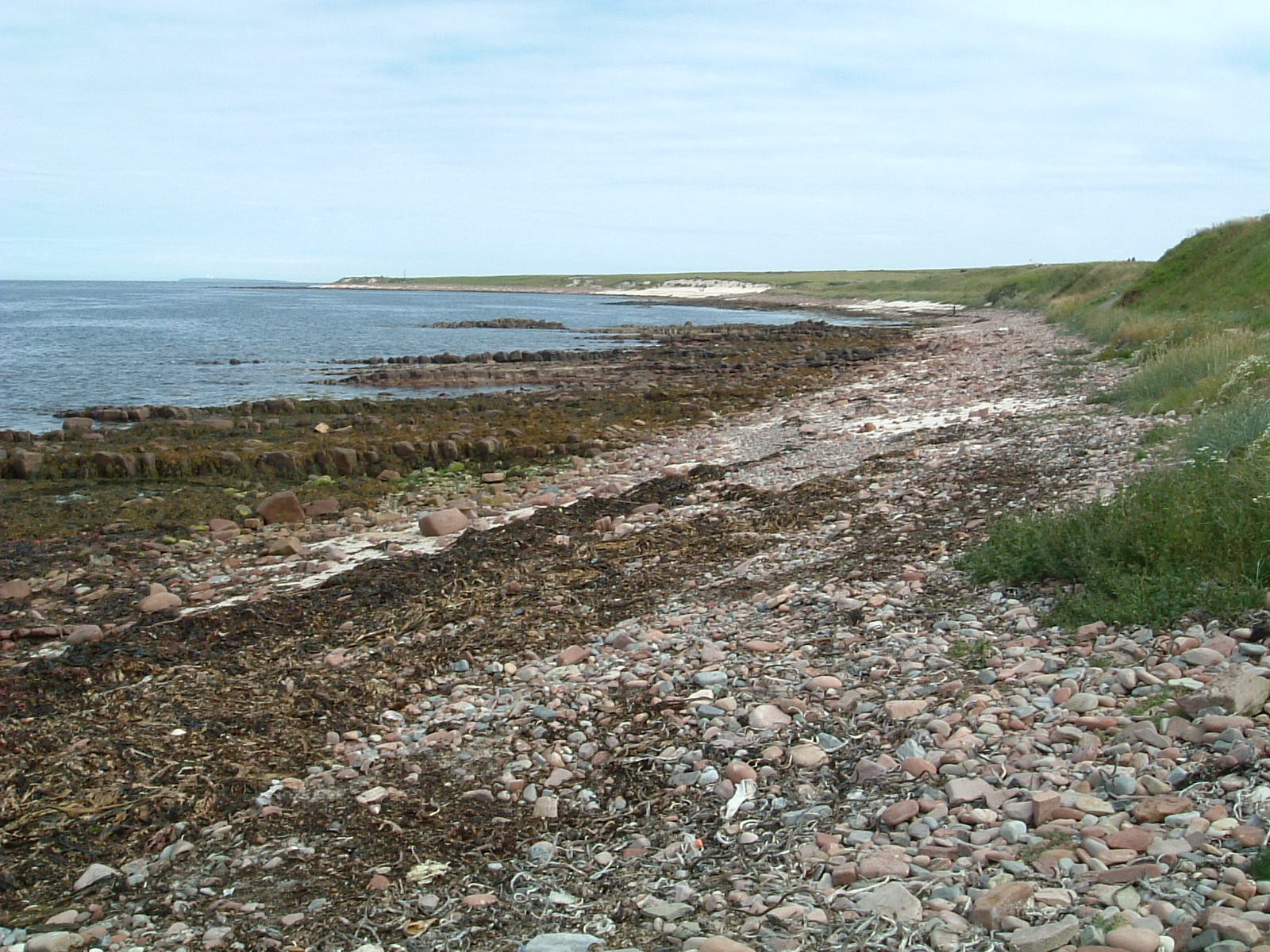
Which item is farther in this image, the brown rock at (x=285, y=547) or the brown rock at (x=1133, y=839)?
the brown rock at (x=285, y=547)

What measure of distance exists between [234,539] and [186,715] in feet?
20.4

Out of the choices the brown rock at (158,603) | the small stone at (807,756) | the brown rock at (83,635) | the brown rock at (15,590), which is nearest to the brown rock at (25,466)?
the brown rock at (15,590)

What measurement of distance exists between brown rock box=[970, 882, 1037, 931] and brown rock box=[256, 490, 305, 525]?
11.6 m

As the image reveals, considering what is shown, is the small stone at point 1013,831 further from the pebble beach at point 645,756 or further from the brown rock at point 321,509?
the brown rock at point 321,509

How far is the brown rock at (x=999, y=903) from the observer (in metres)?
3.57

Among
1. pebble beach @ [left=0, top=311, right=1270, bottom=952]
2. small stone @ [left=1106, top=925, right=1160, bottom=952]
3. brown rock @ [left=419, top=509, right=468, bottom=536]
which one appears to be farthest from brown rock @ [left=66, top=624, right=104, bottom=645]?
small stone @ [left=1106, top=925, right=1160, bottom=952]

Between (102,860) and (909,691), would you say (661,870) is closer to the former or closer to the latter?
(909,691)

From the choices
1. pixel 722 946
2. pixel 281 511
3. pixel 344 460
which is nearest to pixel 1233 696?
pixel 722 946

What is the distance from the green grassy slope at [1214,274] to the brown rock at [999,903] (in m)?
24.1

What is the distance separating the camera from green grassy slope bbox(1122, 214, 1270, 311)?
2769 cm

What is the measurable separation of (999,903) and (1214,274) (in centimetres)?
3558

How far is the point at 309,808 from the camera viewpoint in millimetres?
5363

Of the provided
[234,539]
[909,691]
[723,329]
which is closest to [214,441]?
[234,539]

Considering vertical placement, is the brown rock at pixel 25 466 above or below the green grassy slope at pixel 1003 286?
below
